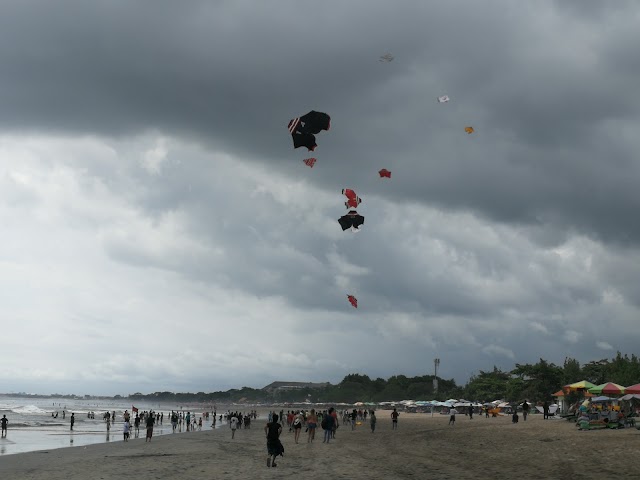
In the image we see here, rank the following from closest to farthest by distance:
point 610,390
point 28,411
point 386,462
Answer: point 386,462
point 610,390
point 28,411

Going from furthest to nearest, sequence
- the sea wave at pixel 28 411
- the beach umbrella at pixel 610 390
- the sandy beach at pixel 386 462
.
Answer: the sea wave at pixel 28 411
the beach umbrella at pixel 610 390
the sandy beach at pixel 386 462

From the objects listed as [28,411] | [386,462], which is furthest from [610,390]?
[28,411]

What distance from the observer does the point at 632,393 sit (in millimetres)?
31688

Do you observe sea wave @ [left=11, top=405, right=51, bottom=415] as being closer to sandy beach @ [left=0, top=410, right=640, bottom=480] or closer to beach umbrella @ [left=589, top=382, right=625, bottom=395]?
sandy beach @ [left=0, top=410, right=640, bottom=480]

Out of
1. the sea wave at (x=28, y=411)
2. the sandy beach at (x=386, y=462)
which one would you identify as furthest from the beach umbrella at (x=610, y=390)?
the sea wave at (x=28, y=411)

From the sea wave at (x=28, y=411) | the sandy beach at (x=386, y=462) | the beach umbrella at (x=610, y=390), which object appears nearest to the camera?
the sandy beach at (x=386, y=462)

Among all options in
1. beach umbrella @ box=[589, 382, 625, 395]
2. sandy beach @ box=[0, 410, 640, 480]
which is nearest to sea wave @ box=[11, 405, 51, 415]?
sandy beach @ box=[0, 410, 640, 480]

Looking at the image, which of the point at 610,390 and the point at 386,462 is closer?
the point at 386,462

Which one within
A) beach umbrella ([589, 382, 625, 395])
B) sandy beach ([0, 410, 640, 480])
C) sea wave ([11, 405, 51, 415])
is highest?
beach umbrella ([589, 382, 625, 395])

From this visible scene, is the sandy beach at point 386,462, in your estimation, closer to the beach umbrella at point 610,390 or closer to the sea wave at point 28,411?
the beach umbrella at point 610,390

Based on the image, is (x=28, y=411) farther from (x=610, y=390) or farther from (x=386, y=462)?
(x=386, y=462)

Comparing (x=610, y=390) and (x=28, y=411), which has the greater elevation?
(x=610, y=390)

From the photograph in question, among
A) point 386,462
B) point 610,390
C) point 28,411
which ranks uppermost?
point 610,390

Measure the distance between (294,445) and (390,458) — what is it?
8.96 m
